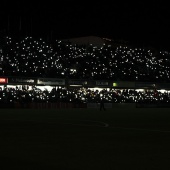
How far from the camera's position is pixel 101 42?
92562mm

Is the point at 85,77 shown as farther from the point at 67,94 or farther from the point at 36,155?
the point at 36,155

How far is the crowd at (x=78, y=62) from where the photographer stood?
62500mm

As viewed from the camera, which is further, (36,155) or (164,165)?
(36,155)

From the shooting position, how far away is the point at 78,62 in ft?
229

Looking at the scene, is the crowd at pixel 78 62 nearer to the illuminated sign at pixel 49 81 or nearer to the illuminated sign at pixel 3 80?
the illuminated sign at pixel 49 81

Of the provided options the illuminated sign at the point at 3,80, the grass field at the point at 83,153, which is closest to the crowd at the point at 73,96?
the illuminated sign at the point at 3,80

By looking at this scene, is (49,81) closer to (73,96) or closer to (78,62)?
(73,96)

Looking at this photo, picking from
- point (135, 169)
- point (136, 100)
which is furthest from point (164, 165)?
point (136, 100)

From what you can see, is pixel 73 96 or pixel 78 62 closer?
pixel 73 96

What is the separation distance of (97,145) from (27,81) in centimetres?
4663

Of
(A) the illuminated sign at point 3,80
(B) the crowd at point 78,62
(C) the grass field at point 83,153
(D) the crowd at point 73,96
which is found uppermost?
(B) the crowd at point 78,62

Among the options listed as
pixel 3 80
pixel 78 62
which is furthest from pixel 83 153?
pixel 78 62

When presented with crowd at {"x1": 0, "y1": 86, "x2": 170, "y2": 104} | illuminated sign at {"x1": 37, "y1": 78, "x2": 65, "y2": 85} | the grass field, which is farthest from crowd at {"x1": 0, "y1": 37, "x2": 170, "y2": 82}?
the grass field

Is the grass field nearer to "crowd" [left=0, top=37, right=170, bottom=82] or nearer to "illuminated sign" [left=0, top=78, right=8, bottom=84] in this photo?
"illuminated sign" [left=0, top=78, right=8, bottom=84]
